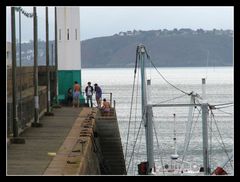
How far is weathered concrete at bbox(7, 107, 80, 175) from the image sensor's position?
11.6 meters

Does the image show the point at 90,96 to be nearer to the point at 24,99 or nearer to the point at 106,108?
the point at 106,108

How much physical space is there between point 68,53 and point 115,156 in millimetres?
9189

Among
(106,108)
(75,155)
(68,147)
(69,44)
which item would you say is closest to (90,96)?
(106,108)

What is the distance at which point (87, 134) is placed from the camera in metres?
17.3

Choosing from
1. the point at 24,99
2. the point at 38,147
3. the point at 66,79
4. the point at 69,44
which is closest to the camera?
the point at 38,147

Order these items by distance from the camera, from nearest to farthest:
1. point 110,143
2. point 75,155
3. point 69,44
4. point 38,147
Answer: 1. point 75,155
2. point 38,147
3. point 110,143
4. point 69,44

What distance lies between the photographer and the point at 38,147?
14570mm

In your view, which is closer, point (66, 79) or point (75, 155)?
point (75, 155)

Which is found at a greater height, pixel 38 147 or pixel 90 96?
pixel 90 96

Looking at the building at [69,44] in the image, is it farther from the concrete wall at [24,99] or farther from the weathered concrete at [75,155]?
the weathered concrete at [75,155]

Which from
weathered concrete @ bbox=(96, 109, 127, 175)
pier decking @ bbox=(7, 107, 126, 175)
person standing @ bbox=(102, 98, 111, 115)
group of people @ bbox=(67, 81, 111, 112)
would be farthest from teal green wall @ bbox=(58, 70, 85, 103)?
weathered concrete @ bbox=(96, 109, 127, 175)

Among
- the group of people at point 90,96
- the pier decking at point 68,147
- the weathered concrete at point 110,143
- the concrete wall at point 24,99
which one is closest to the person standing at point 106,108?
the group of people at point 90,96
